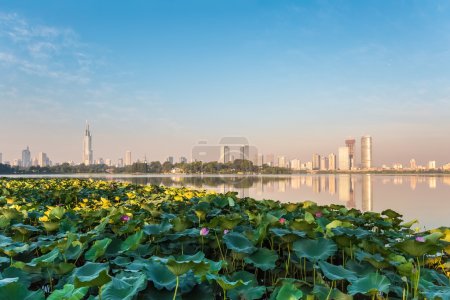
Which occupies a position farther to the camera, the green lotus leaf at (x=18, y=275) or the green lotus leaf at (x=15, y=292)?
the green lotus leaf at (x=18, y=275)

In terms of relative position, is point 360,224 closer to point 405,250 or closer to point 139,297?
point 405,250

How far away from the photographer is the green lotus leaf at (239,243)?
6.75 ft

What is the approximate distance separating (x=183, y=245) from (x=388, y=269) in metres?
1.26

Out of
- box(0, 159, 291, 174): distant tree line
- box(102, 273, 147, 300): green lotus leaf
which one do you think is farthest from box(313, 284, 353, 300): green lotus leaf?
box(0, 159, 291, 174): distant tree line

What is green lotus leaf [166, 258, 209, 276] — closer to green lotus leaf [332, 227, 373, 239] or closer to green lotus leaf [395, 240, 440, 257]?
green lotus leaf [332, 227, 373, 239]

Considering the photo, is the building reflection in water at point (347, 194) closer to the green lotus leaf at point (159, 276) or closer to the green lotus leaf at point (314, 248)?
the green lotus leaf at point (314, 248)

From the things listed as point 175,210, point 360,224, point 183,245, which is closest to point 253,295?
point 183,245

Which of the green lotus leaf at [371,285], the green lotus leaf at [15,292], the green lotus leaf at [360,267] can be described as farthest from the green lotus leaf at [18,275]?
the green lotus leaf at [360,267]

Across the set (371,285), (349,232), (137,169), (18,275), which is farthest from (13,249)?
(137,169)

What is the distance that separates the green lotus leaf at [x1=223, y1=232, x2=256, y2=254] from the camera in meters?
2.06

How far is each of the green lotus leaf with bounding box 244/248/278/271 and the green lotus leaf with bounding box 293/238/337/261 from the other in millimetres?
132

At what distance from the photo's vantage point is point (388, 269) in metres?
2.00

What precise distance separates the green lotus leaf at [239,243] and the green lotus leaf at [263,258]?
1.5 inches

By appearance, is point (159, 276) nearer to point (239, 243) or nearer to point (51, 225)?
point (239, 243)
